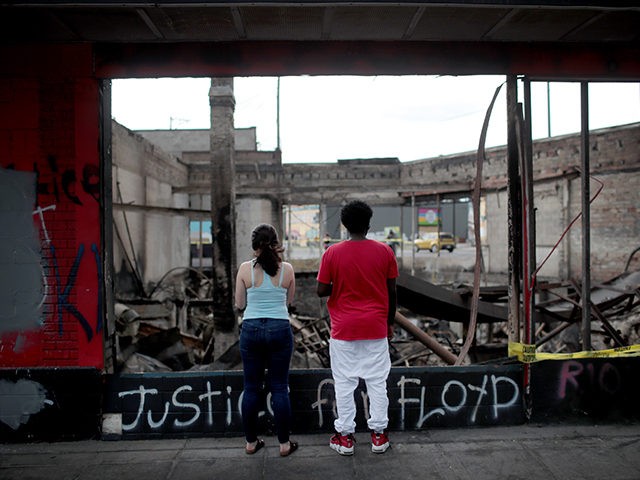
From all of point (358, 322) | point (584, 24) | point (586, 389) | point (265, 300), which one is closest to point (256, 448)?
point (265, 300)

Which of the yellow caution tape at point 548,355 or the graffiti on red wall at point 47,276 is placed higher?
the graffiti on red wall at point 47,276

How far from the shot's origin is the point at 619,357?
12.8 feet

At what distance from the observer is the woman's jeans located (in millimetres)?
3303

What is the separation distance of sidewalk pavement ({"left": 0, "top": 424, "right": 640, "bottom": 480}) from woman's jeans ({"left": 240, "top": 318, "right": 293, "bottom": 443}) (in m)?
0.31

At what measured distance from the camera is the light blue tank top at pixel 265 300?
3.32 meters

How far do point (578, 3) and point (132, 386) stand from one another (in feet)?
14.3

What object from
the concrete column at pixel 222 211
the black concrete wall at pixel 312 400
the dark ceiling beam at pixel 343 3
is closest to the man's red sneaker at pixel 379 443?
the black concrete wall at pixel 312 400

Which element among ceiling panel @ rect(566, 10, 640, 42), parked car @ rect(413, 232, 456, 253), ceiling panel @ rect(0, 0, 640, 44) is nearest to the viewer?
ceiling panel @ rect(0, 0, 640, 44)

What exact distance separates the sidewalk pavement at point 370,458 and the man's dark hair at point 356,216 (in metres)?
1.71

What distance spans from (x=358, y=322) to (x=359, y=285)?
269 mm

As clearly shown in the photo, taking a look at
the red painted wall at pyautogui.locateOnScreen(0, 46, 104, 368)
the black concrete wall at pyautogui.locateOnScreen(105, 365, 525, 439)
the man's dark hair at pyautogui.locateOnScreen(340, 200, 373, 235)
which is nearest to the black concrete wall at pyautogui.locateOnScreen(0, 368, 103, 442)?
the red painted wall at pyautogui.locateOnScreen(0, 46, 104, 368)

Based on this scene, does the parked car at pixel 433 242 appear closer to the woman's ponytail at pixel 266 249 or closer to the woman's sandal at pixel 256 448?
the woman's sandal at pixel 256 448

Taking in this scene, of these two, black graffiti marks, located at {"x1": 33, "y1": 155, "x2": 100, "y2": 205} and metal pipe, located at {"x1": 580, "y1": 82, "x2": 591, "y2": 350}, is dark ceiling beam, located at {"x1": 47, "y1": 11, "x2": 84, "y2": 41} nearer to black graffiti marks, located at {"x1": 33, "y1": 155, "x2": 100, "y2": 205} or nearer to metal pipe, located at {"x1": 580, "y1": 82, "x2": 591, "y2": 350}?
black graffiti marks, located at {"x1": 33, "y1": 155, "x2": 100, "y2": 205}

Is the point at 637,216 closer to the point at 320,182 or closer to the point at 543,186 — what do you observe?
the point at 543,186
